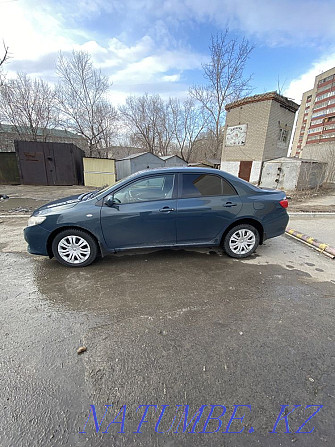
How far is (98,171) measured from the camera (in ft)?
49.2

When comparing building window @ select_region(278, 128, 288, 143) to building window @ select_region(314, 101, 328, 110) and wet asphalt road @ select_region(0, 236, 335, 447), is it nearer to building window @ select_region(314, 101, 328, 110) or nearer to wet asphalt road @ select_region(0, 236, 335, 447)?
wet asphalt road @ select_region(0, 236, 335, 447)

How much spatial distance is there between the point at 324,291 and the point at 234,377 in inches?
81.1

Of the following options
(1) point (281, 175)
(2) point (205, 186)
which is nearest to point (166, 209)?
(2) point (205, 186)

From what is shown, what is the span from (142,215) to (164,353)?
6.39 ft

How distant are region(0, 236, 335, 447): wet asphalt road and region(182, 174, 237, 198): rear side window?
1.32 m

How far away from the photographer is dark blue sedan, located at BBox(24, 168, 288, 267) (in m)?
3.19

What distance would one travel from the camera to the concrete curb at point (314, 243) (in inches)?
156

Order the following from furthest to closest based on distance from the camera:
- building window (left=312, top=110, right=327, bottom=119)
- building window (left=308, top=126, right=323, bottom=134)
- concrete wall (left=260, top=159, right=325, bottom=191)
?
building window (left=308, top=126, right=323, bottom=134)
building window (left=312, top=110, right=327, bottom=119)
concrete wall (left=260, top=159, right=325, bottom=191)

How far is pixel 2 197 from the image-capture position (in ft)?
31.6

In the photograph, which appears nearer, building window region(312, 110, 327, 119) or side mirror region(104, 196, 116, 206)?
side mirror region(104, 196, 116, 206)

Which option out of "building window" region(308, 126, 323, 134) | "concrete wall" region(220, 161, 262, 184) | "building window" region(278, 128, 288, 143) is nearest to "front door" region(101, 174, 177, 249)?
"concrete wall" region(220, 161, 262, 184)

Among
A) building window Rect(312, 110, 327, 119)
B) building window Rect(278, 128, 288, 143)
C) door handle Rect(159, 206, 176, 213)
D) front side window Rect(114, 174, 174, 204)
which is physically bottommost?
door handle Rect(159, 206, 176, 213)

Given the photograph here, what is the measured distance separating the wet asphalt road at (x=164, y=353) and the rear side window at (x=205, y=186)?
51.8 inches

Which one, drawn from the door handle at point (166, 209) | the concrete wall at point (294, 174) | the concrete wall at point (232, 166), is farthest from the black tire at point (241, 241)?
the concrete wall at point (232, 166)
